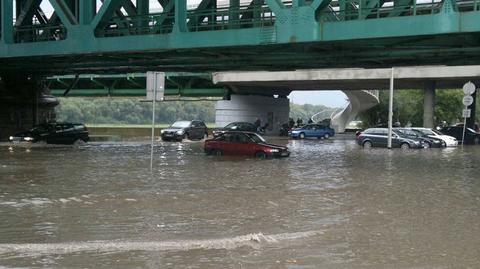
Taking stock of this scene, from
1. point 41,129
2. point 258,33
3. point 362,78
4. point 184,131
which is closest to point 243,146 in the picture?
point 258,33

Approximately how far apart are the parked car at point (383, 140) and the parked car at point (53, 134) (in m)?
18.8

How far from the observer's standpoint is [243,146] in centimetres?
2773

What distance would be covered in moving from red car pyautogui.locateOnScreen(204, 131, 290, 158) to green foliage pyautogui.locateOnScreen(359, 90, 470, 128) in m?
54.5

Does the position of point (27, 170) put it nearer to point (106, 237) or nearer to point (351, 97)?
point (106, 237)

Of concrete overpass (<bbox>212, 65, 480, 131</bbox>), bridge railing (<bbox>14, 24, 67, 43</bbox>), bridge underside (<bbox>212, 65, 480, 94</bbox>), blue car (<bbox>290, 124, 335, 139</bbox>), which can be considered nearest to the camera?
bridge railing (<bbox>14, 24, 67, 43</bbox>)

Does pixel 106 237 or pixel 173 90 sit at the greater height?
pixel 173 90

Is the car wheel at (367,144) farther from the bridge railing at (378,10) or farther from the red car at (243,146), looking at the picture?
the bridge railing at (378,10)

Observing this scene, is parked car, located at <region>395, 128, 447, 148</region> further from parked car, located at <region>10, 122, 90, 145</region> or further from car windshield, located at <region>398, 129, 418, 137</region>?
parked car, located at <region>10, 122, 90, 145</region>

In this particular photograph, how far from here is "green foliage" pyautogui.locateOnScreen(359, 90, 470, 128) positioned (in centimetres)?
8025

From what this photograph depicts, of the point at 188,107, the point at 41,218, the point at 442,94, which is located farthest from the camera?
the point at 188,107

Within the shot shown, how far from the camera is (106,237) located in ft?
30.0

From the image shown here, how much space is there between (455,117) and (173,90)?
43605 millimetres

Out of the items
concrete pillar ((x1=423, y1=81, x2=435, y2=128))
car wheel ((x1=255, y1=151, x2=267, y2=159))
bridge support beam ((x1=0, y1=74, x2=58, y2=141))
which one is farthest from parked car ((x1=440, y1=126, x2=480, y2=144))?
bridge support beam ((x1=0, y1=74, x2=58, y2=141))

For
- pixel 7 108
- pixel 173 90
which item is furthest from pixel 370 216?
pixel 173 90
